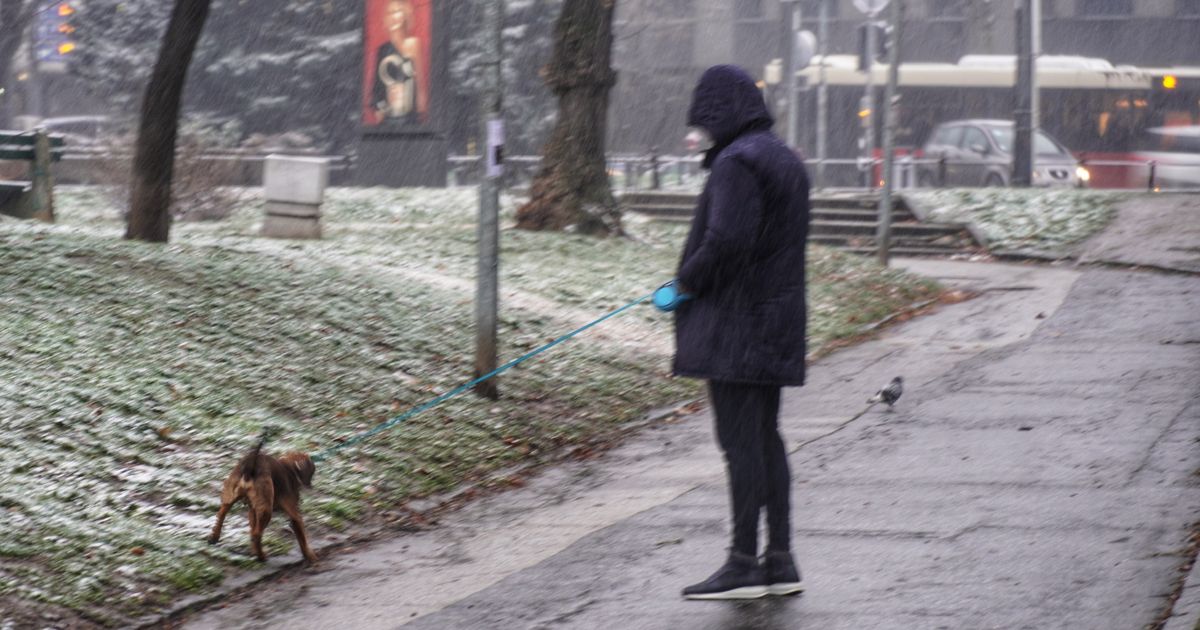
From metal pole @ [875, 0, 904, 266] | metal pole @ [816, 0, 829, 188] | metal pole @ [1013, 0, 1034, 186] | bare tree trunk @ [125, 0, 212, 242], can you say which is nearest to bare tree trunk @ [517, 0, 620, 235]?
metal pole @ [875, 0, 904, 266]

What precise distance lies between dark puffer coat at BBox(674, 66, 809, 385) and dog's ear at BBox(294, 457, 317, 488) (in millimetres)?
1864

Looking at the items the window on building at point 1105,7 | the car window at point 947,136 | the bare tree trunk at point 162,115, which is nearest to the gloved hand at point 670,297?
the bare tree trunk at point 162,115

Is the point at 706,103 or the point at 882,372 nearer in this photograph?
the point at 706,103

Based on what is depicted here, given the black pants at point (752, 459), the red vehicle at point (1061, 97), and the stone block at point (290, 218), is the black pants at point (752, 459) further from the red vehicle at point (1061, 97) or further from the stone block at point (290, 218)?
the red vehicle at point (1061, 97)

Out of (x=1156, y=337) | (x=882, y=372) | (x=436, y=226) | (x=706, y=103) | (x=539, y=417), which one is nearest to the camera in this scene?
(x=706, y=103)

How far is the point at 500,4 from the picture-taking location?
10289mm

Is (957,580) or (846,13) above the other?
(846,13)

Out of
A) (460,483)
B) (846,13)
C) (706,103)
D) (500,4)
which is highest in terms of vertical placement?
(846,13)

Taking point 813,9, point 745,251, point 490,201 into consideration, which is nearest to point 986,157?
point 813,9

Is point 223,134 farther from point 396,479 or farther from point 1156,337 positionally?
point 396,479

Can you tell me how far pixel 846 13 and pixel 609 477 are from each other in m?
47.3

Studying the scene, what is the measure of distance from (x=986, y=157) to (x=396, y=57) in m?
12.5

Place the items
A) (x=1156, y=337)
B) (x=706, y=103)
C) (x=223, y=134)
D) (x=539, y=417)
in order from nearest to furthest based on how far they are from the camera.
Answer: (x=706, y=103), (x=539, y=417), (x=1156, y=337), (x=223, y=134)

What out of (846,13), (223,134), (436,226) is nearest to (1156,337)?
(436,226)
